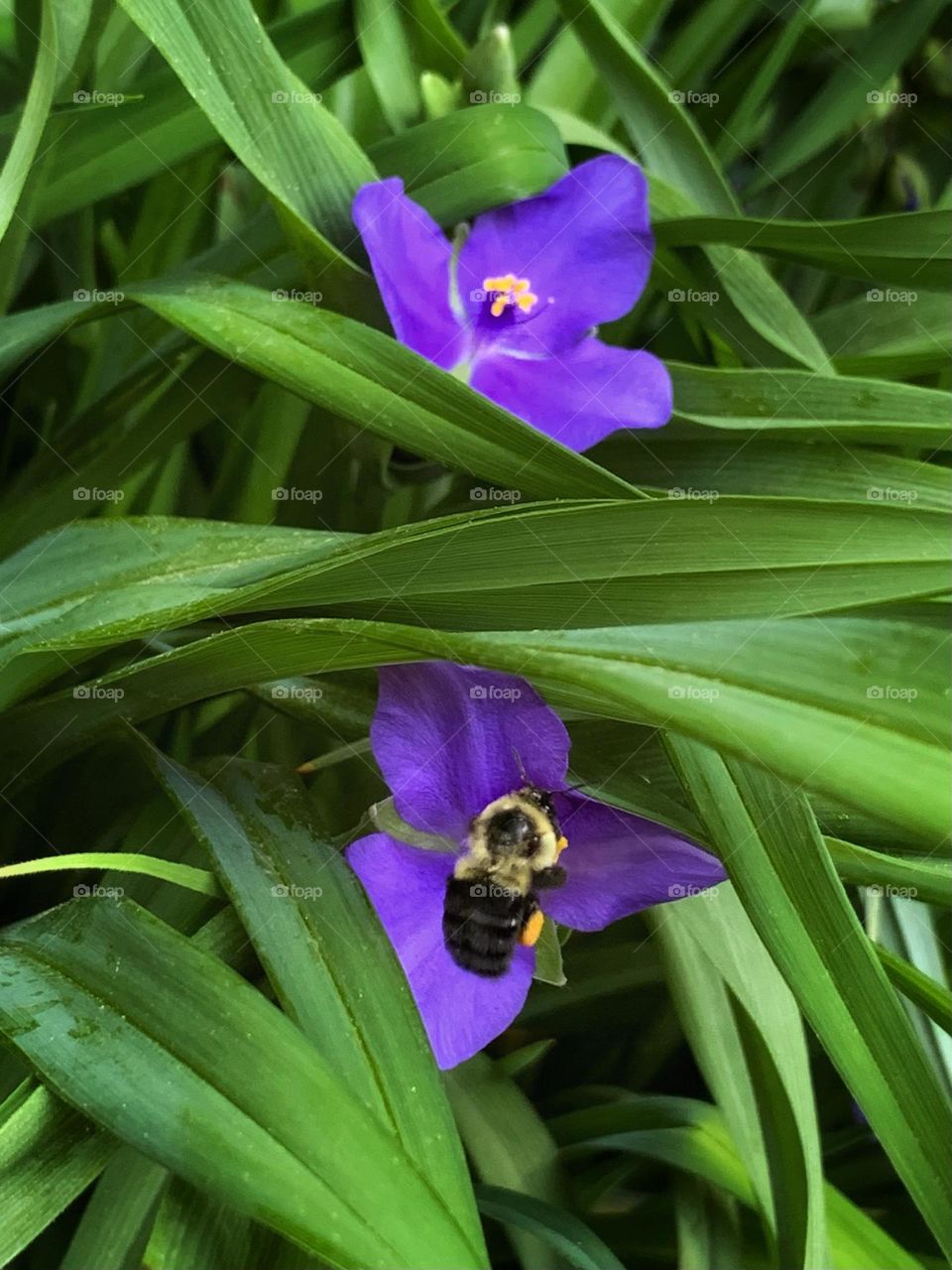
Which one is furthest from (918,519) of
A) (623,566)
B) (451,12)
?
(451,12)

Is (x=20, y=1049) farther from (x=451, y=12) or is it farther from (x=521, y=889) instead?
(x=451, y=12)
